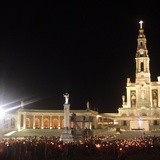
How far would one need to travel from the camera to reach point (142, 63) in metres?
83.7

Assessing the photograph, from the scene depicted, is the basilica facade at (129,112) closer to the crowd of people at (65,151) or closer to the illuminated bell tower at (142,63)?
the illuminated bell tower at (142,63)

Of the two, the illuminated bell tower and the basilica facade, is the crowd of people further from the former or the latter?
the illuminated bell tower

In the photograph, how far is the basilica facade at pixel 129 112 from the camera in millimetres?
79850

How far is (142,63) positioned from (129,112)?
1001cm

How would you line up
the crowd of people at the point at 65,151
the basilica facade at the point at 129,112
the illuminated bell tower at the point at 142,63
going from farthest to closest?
the illuminated bell tower at the point at 142,63 < the basilica facade at the point at 129,112 < the crowd of people at the point at 65,151

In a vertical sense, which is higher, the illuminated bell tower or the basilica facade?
the illuminated bell tower

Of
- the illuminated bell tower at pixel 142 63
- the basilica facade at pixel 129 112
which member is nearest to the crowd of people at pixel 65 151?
the basilica facade at pixel 129 112

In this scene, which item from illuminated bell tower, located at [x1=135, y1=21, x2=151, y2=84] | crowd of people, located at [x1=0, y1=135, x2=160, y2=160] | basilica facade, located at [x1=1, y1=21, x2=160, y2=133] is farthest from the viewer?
illuminated bell tower, located at [x1=135, y1=21, x2=151, y2=84]

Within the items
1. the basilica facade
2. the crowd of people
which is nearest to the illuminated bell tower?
the basilica facade

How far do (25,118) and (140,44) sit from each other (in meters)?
26.9

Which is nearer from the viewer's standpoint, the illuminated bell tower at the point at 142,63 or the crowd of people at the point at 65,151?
the crowd of people at the point at 65,151

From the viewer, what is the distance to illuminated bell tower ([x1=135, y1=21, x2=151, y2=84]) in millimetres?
82750

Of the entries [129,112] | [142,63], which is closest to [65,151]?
[129,112]

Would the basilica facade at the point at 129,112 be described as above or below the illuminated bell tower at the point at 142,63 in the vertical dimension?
below
